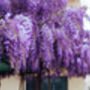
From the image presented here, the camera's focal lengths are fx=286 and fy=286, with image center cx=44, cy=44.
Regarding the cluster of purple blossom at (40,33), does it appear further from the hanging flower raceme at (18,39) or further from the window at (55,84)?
the window at (55,84)

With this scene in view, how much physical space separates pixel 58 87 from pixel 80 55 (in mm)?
3881

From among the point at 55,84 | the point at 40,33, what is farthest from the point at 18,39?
the point at 55,84

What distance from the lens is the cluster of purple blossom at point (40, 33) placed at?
23.1 feet

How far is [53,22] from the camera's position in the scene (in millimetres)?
8078

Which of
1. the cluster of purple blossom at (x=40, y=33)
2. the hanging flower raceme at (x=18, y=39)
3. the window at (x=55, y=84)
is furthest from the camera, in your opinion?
the window at (x=55, y=84)

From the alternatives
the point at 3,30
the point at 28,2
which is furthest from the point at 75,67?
the point at 3,30

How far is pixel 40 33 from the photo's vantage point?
25.5ft

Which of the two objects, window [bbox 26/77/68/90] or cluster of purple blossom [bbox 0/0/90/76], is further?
window [bbox 26/77/68/90]

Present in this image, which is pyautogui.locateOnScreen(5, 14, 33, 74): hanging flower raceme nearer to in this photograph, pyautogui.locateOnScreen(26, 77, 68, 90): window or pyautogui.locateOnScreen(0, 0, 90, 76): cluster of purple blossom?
pyautogui.locateOnScreen(0, 0, 90, 76): cluster of purple blossom

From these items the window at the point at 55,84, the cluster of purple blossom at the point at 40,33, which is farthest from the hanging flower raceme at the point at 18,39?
the window at the point at 55,84

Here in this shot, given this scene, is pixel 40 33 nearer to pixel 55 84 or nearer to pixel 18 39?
pixel 18 39

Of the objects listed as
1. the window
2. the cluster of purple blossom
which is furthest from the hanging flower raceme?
the window

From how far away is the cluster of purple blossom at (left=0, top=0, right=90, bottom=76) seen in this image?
23.1ft

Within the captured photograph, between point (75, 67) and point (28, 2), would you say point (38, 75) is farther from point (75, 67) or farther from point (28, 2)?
point (28, 2)
